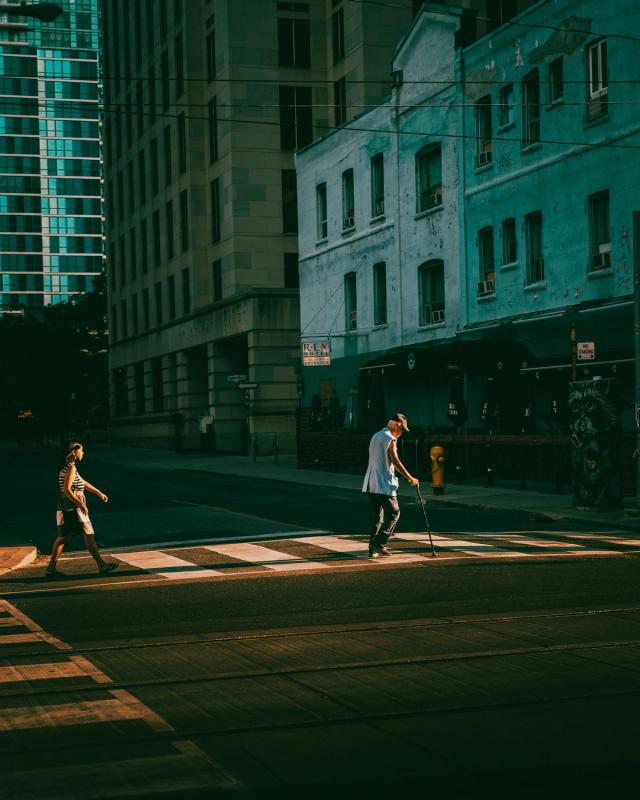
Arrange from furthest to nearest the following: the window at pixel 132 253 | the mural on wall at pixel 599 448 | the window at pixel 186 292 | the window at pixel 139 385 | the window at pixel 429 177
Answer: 1. the window at pixel 132 253
2. the window at pixel 139 385
3. the window at pixel 186 292
4. the window at pixel 429 177
5. the mural on wall at pixel 599 448

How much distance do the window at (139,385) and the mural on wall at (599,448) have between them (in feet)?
166

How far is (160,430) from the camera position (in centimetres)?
6512

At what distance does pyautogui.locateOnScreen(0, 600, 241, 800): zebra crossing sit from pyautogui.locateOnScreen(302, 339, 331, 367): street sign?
32.1m

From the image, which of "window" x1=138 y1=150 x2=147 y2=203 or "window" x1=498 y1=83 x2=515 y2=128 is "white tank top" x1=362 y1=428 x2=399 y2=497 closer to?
"window" x1=498 y1=83 x2=515 y2=128

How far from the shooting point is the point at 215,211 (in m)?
56.5

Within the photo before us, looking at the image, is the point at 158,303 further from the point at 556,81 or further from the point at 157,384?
the point at 556,81

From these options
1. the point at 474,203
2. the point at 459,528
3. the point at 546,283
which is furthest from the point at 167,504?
the point at 474,203

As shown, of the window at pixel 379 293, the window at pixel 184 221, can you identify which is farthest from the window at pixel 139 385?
the window at pixel 379 293

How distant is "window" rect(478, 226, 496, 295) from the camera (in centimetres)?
3391

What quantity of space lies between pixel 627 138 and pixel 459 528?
1212cm

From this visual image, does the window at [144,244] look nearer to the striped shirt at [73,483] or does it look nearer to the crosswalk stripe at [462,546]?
the crosswalk stripe at [462,546]

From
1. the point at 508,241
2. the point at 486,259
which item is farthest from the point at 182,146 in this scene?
the point at 508,241

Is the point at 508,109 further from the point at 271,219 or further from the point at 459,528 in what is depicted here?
the point at 271,219

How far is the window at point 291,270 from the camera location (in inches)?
2085
